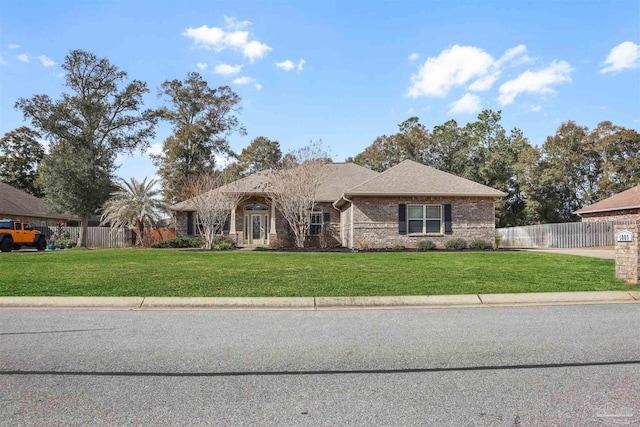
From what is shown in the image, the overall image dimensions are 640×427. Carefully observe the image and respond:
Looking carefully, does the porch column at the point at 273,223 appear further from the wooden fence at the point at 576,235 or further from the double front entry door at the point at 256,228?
the wooden fence at the point at 576,235

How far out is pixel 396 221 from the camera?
84.7ft

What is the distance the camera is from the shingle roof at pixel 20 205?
3934 cm

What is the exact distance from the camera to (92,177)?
35844 mm

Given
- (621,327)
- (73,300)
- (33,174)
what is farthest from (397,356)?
(33,174)

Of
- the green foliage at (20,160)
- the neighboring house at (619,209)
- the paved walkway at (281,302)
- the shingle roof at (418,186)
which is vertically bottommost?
the paved walkway at (281,302)

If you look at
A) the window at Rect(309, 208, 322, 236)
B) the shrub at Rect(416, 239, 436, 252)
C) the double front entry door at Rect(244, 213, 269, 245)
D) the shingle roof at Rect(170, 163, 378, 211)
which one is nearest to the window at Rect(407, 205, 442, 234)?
the shrub at Rect(416, 239, 436, 252)

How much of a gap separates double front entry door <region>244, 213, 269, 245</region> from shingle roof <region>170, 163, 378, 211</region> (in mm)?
2133

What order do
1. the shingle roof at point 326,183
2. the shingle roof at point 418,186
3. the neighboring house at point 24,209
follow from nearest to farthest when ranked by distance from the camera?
the shingle roof at point 418,186, the shingle roof at point 326,183, the neighboring house at point 24,209

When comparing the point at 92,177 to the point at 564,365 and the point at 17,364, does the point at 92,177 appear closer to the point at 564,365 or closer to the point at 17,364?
the point at 17,364

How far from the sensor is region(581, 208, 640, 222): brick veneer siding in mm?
31703

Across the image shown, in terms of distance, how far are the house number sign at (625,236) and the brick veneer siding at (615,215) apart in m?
21.7

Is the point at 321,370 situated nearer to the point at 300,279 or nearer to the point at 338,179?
the point at 300,279

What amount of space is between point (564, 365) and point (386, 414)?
253 cm

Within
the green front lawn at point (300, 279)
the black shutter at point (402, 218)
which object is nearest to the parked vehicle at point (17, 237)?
the green front lawn at point (300, 279)
